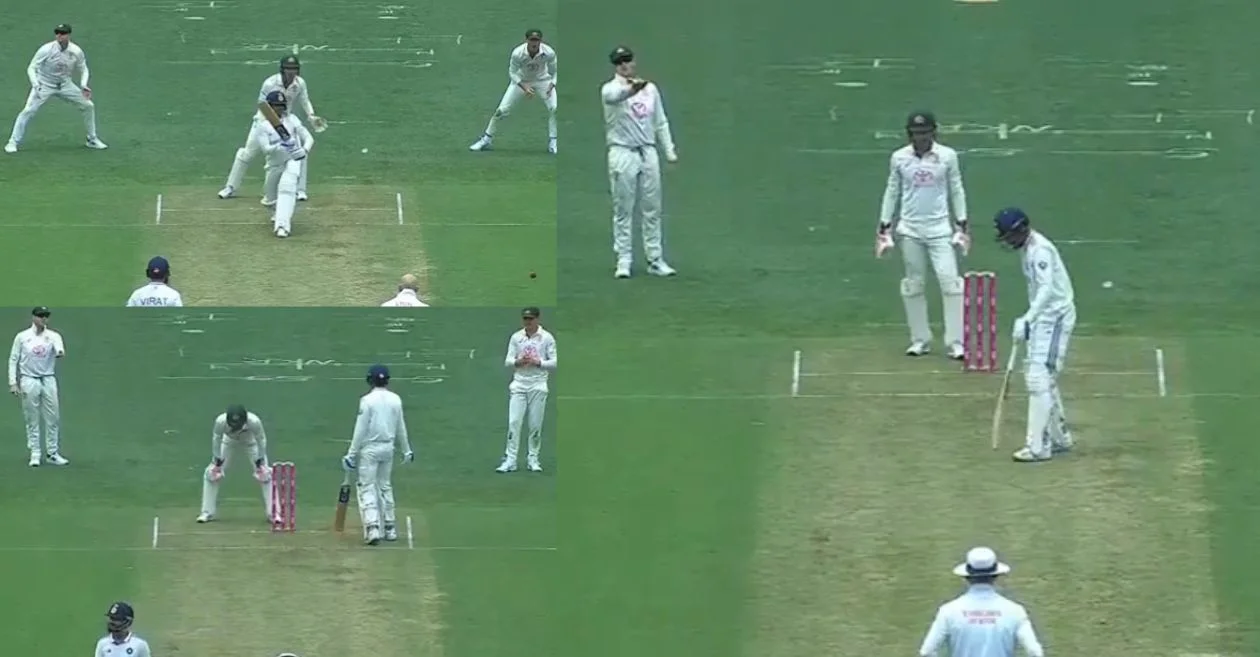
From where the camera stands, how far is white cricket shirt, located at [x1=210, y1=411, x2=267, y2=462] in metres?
31.4

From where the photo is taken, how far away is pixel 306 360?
1468 inches

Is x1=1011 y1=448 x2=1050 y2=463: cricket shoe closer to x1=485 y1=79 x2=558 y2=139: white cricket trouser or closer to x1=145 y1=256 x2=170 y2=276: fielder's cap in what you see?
x1=145 y1=256 x2=170 y2=276: fielder's cap

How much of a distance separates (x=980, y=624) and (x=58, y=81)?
59.2ft

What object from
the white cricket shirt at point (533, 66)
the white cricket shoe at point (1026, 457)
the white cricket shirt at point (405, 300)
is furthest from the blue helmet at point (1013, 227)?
the white cricket shirt at point (533, 66)

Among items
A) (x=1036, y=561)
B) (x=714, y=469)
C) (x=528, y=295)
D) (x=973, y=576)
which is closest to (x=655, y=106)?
(x=528, y=295)

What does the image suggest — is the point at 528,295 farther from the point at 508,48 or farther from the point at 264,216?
the point at 508,48

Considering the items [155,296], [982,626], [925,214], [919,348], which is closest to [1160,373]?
[919,348]

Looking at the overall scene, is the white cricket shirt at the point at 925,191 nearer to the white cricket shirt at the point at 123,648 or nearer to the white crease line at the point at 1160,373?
the white crease line at the point at 1160,373

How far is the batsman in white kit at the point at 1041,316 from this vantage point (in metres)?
27.5

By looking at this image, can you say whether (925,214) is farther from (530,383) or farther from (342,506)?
(342,506)

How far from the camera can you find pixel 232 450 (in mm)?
31422

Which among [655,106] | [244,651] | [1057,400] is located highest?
[655,106]

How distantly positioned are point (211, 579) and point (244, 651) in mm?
1838

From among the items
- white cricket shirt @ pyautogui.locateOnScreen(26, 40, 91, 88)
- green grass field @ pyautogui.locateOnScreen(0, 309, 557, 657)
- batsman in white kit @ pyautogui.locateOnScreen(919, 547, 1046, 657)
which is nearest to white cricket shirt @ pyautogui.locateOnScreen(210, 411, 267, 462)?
green grass field @ pyautogui.locateOnScreen(0, 309, 557, 657)
